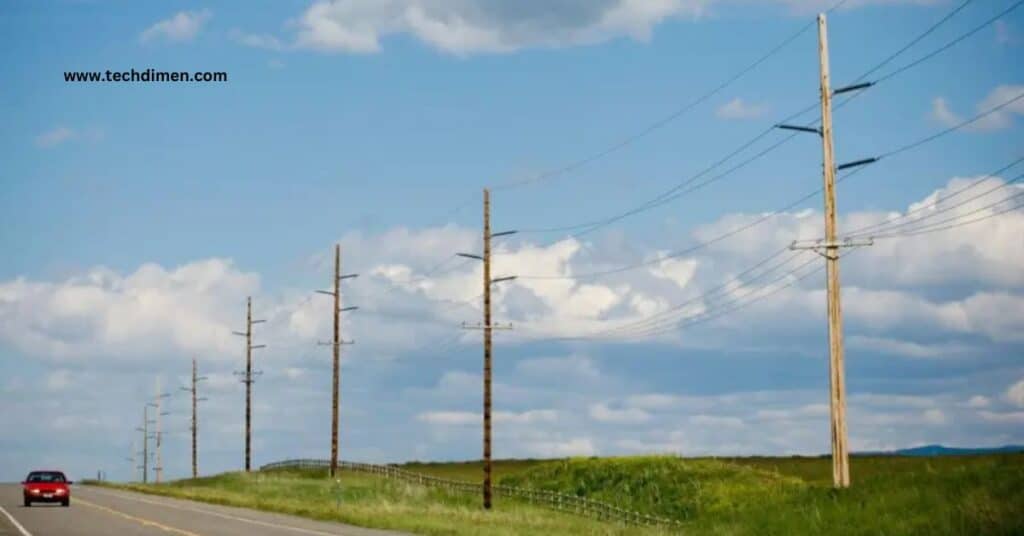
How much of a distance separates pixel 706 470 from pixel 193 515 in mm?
40767

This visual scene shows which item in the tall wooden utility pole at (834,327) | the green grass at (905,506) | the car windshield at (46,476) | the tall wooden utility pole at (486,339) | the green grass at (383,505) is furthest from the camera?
the car windshield at (46,476)

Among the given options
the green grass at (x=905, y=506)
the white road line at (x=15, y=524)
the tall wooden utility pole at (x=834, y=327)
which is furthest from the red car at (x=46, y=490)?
the tall wooden utility pole at (x=834, y=327)

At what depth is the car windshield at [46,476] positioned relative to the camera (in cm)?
6781

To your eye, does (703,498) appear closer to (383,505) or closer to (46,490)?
(383,505)

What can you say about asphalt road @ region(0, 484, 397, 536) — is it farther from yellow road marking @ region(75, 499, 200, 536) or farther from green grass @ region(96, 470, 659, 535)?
green grass @ region(96, 470, 659, 535)

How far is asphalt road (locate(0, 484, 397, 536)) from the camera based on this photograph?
41.3 m

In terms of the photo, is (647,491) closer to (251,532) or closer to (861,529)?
(251,532)

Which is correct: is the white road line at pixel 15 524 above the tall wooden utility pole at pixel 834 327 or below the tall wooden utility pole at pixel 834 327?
below

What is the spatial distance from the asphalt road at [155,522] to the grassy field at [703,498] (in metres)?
2.49

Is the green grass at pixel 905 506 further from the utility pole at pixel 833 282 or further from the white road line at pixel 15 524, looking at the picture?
the white road line at pixel 15 524

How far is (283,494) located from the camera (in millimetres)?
82125

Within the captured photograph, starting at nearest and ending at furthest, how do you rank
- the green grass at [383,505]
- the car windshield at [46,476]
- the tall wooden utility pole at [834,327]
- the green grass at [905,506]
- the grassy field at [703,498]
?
the green grass at [905,506] < the grassy field at [703,498] < the tall wooden utility pole at [834,327] < the green grass at [383,505] < the car windshield at [46,476]

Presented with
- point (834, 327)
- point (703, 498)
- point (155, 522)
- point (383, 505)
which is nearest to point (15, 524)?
point (155, 522)

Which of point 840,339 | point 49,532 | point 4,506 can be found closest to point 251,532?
point 49,532
